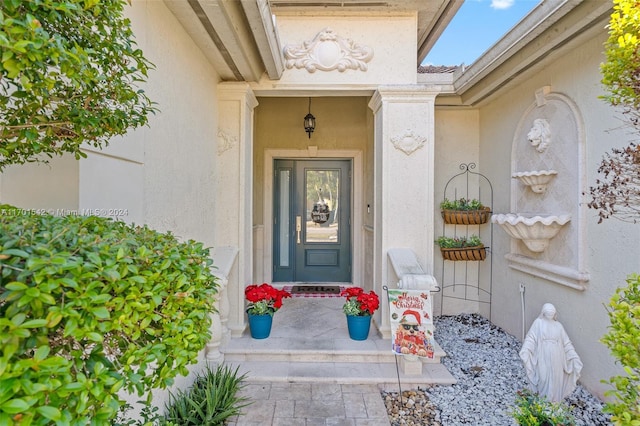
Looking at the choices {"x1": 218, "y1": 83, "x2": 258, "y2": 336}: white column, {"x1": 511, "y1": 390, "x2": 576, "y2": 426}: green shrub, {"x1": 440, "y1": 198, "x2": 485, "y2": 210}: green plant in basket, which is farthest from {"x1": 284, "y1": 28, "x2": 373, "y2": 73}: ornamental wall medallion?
{"x1": 511, "y1": 390, "x2": 576, "y2": 426}: green shrub

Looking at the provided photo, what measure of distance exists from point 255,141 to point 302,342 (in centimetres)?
328

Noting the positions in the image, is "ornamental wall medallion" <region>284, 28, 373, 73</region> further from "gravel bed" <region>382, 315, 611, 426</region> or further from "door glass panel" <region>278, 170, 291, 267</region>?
"gravel bed" <region>382, 315, 611, 426</region>

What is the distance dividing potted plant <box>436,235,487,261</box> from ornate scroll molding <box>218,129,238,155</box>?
2.86 metres

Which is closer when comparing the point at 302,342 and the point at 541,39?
the point at 541,39

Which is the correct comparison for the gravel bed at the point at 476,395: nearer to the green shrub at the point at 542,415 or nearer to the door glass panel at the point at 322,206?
the green shrub at the point at 542,415

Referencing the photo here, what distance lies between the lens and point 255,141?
522cm

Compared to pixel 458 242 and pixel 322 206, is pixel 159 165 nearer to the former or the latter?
pixel 322 206

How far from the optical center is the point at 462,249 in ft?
13.5

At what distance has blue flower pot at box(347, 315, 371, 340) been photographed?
3.19 m

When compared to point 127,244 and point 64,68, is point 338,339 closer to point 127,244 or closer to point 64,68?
point 127,244

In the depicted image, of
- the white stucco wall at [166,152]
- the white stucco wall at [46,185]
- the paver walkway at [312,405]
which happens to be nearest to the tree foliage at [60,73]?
the white stucco wall at [46,185]

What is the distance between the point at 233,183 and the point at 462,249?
2.92m

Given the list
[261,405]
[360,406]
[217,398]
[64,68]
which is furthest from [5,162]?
[360,406]

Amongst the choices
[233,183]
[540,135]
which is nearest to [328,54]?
[233,183]
